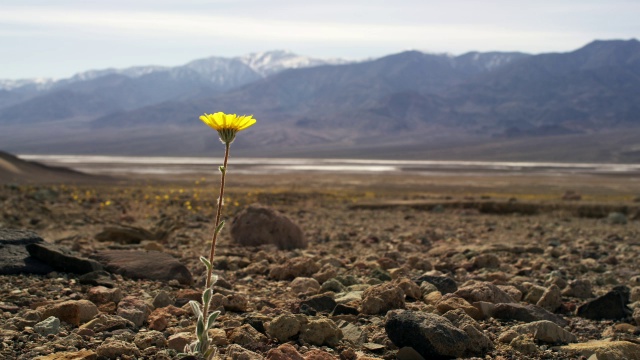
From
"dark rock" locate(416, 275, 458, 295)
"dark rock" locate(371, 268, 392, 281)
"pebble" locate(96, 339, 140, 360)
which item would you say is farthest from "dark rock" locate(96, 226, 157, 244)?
"pebble" locate(96, 339, 140, 360)

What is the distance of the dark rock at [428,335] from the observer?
457cm

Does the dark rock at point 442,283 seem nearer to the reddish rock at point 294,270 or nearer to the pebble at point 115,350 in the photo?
the reddish rock at point 294,270

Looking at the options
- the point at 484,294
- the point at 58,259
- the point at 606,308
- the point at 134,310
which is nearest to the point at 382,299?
the point at 484,294

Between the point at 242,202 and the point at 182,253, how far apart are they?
13.2m

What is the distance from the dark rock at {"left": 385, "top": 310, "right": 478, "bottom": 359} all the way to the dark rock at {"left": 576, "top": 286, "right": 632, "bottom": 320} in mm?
2246

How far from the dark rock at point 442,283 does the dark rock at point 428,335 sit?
1.78m

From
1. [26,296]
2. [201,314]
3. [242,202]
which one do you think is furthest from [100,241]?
[242,202]

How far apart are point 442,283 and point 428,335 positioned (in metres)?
2.14

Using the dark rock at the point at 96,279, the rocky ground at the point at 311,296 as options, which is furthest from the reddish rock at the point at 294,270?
the dark rock at the point at 96,279

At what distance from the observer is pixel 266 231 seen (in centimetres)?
1141

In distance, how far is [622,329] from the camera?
585 centimetres

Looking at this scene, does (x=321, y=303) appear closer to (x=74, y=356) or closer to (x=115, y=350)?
(x=115, y=350)

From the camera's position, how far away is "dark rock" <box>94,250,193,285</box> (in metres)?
6.93

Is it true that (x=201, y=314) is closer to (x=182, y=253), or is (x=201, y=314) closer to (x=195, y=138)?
(x=182, y=253)
